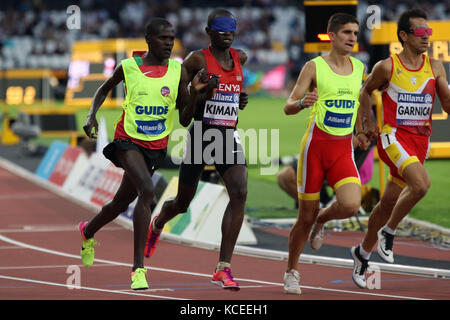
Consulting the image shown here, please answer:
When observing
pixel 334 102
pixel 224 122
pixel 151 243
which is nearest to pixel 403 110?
pixel 334 102

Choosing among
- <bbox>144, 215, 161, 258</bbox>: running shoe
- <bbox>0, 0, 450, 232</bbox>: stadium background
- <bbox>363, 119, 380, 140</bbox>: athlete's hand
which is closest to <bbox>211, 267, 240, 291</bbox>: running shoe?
<bbox>144, 215, 161, 258</bbox>: running shoe

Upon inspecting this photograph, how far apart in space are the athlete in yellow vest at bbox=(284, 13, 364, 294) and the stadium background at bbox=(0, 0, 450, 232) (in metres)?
19.7

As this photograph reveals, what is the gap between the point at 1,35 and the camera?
53438 millimetres

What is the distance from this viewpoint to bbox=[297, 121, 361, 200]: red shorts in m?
8.49

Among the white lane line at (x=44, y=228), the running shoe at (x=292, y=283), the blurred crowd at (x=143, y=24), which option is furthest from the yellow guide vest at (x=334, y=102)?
the blurred crowd at (x=143, y=24)

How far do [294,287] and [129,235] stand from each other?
476cm

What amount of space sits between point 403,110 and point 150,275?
113 inches

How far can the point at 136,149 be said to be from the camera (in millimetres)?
8828

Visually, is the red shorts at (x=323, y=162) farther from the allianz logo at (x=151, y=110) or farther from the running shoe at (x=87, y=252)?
the running shoe at (x=87, y=252)

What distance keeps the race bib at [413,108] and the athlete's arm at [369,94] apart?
0.73 ft

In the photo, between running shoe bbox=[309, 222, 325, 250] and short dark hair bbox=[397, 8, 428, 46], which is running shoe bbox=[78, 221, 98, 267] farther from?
short dark hair bbox=[397, 8, 428, 46]

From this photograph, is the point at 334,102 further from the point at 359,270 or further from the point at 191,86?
the point at 359,270

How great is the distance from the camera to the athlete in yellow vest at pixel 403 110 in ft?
30.1

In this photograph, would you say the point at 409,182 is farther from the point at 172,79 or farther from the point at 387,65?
the point at 172,79
